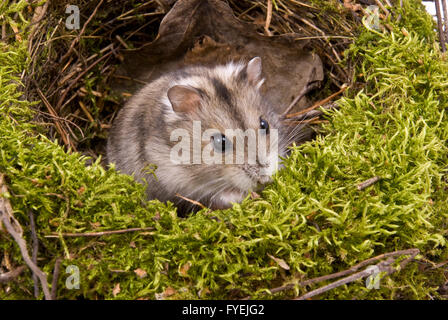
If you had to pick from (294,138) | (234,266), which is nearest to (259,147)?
(294,138)

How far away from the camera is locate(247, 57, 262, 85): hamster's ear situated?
4.30 meters

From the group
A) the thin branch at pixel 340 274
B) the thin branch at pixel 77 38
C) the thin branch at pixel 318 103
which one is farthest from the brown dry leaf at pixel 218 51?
the thin branch at pixel 340 274

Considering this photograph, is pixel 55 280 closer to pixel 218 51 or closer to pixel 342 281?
pixel 342 281

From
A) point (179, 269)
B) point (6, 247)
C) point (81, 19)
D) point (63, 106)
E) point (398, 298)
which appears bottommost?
point (398, 298)

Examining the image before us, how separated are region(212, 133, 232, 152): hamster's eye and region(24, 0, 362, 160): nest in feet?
4.88

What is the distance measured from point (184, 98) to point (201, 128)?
31 cm

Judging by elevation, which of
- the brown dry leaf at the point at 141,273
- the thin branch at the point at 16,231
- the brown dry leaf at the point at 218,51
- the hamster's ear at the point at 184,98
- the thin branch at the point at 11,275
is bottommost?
the brown dry leaf at the point at 141,273

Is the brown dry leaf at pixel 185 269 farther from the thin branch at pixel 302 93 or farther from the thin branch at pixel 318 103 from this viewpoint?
the thin branch at pixel 302 93

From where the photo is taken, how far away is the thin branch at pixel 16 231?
2.40 meters

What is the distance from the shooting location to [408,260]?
2602mm

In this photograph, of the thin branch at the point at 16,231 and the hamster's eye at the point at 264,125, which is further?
the hamster's eye at the point at 264,125

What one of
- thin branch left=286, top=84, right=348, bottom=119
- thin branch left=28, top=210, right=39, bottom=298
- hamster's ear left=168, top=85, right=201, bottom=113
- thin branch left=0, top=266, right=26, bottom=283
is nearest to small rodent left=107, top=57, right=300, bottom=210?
hamster's ear left=168, top=85, right=201, bottom=113
